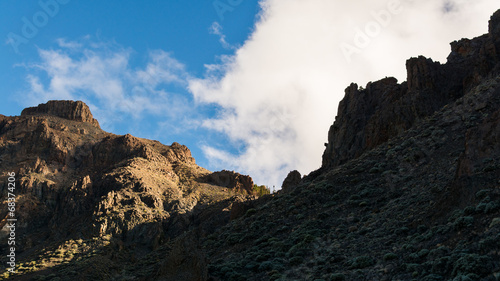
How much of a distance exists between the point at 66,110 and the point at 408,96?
131494 millimetres

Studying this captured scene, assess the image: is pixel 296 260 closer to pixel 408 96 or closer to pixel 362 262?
pixel 362 262

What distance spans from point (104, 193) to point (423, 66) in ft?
232

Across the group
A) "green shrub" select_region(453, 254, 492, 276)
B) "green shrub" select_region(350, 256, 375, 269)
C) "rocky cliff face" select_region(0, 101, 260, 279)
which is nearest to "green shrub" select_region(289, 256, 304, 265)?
"green shrub" select_region(350, 256, 375, 269)

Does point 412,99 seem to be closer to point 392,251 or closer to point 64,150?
point 392,251

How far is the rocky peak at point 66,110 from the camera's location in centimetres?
15525

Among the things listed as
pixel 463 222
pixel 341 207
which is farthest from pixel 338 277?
pixel 341 207

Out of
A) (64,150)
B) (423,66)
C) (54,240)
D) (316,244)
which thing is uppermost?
(64,150)

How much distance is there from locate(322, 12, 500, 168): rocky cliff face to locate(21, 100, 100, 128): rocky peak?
115 m

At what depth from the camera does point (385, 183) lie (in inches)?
1565

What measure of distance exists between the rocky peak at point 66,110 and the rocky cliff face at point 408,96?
11509 centimetres

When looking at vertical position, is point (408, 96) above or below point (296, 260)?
above

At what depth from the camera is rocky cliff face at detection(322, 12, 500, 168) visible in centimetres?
5581

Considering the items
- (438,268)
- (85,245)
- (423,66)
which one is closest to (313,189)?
(438,268)

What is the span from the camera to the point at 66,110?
15662 centimetres
